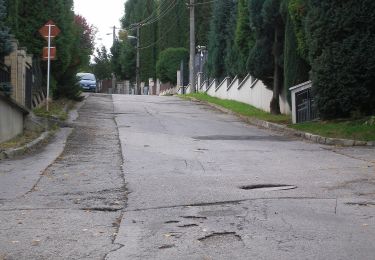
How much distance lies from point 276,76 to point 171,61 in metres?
35.7

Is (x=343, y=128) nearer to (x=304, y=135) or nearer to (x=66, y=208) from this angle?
(x=304, y=135)

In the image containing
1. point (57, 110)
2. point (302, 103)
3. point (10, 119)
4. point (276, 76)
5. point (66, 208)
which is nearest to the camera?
point (66, 208)

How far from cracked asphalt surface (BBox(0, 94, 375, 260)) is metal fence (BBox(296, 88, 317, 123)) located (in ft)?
17.7

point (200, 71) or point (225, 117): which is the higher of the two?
point (200, 71)

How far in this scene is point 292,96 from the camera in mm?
21391

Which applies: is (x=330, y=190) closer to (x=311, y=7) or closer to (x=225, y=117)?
(x=311, y=7)

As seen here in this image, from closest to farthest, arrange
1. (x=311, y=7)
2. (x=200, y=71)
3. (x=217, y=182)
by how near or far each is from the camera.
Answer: (x=217, y=182) < (x=311, y=7) < (x=200, y=71)

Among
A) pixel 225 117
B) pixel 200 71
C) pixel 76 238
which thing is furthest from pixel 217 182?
pixel 200 71

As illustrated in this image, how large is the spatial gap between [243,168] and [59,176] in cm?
321

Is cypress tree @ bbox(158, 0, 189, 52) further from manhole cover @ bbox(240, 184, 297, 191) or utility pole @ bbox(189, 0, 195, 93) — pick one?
manhole cover @ bbox(240, 184, 297, 191)

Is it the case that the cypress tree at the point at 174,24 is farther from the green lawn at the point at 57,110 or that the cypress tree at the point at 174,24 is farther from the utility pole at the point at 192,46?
the green lawn at the point at 57,110

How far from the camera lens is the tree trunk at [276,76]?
2384 cm

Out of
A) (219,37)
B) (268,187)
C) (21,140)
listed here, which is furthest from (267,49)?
(268,187)

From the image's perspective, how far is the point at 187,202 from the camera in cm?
814
